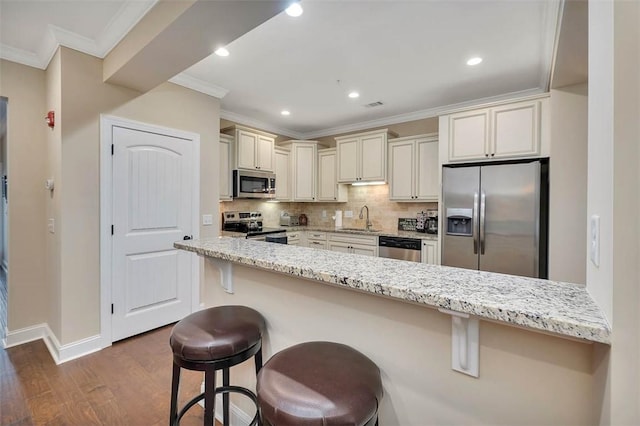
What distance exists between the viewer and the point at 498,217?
2.99m

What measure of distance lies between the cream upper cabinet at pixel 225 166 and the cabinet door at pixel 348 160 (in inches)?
69.5

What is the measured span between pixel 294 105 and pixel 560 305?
3.86m

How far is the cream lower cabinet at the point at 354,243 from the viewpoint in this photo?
4.15 meters

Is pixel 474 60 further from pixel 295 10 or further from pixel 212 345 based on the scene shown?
pixel 212 345

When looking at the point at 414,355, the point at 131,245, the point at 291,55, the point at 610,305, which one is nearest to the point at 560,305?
the point at 610,305

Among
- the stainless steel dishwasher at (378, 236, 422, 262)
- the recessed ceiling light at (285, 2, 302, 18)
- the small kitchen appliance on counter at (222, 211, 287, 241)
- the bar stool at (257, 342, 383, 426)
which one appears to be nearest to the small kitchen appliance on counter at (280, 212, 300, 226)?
the small kitchen appliance on counter at (222, 211, 287, 241)

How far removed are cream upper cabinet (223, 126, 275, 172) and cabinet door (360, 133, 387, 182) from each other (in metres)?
1.48

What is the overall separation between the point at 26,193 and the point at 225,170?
2019 millimetres

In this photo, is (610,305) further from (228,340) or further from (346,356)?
(228,340)

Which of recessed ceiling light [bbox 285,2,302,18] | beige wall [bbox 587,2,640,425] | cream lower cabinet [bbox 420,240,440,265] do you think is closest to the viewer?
beige wall [bbox 587,2,640,425]

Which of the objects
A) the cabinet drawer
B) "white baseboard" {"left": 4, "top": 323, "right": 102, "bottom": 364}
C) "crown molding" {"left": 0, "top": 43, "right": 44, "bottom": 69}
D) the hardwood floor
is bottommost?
the hardwood floor

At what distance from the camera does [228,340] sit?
1.21 meters

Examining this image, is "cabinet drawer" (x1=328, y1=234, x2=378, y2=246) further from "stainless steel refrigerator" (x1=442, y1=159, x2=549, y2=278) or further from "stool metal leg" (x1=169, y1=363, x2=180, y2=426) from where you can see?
"stool metal leg" (x1=169, y1=363, x2=180, y2=426)

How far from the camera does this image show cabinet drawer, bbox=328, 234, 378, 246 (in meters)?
4.15
